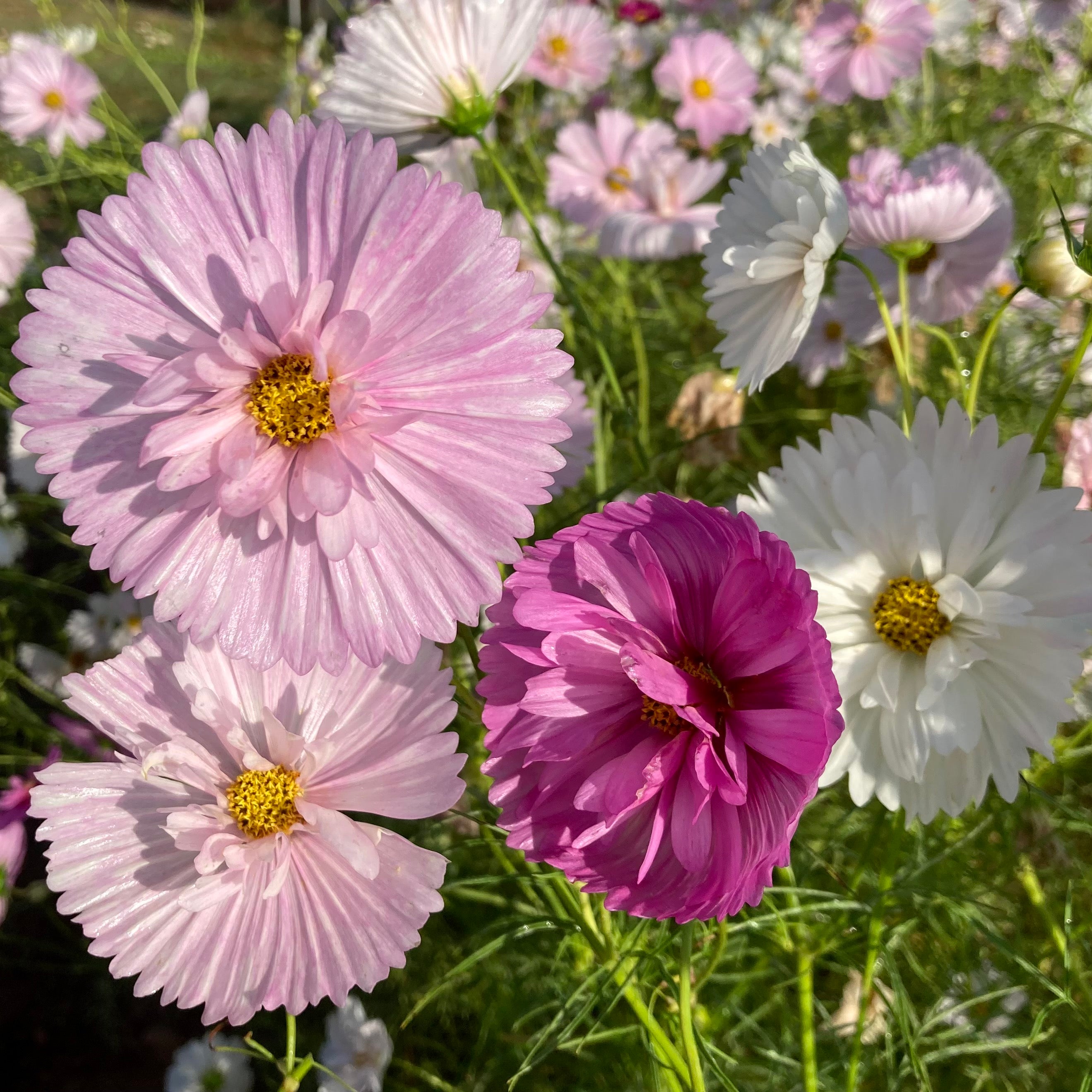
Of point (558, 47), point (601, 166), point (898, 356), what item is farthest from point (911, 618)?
point (558, 47)

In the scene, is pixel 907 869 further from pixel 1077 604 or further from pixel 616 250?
pixel 616 250

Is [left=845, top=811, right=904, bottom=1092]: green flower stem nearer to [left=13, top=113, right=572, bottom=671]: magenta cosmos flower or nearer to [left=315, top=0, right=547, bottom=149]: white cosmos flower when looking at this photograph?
[left=13, top=113, right=572, bottom=671]: magenta cosmos flower

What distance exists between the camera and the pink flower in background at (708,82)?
1.47m

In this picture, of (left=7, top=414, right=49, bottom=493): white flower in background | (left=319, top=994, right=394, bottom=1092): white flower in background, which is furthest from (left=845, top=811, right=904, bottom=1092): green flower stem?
(left=7, top=414, right=49, bottom=493): white flower in background

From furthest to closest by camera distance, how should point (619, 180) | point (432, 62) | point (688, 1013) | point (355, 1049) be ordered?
point (619, 180) < point (355, 1049) < point (432, 62) < point (688, 1013)

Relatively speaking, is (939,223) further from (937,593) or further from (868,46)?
(868,46)

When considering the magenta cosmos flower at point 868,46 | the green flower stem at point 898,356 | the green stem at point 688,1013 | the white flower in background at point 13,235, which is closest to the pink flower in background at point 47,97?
the white flower in background at point 13,235

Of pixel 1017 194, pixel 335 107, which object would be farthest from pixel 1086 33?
pixel 335 107

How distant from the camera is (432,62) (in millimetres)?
572

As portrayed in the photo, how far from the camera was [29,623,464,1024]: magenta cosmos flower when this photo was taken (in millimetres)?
379

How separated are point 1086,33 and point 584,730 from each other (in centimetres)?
152

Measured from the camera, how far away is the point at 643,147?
49.5 inches

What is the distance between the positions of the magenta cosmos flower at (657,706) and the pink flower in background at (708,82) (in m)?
1.32

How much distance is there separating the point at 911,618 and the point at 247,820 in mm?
363
